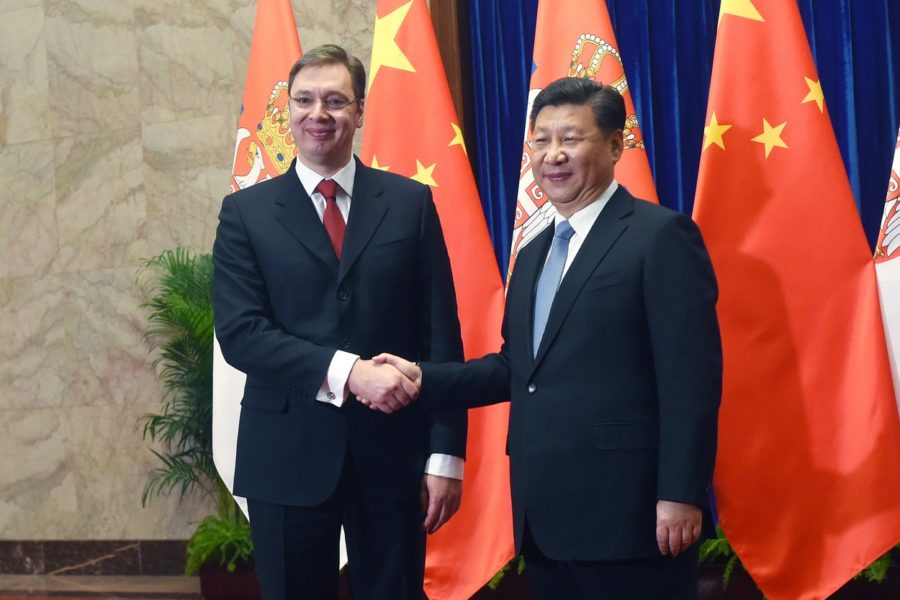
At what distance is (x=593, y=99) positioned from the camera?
2.23m

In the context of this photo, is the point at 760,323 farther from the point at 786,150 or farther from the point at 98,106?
the point at 98,106

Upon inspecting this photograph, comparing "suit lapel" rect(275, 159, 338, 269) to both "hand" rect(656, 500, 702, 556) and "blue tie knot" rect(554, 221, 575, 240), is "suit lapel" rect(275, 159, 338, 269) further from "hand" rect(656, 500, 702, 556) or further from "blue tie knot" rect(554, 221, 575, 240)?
"hand" rect(656, 500, 702, 556)

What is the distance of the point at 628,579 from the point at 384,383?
0.60 m

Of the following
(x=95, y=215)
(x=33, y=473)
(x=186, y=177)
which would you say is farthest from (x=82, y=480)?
(x=186, y=177)

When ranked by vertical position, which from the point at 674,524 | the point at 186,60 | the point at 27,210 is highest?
the point at 186,60

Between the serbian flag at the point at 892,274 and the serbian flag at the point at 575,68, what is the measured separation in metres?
0.70

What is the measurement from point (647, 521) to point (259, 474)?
2.64ft

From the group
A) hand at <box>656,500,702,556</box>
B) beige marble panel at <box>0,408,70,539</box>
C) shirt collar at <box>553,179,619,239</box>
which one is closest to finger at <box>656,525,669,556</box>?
hand at <box>656,500,702,556</box>

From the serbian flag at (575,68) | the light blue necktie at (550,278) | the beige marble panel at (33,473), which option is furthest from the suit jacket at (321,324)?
the beige marble panel at (33,473)

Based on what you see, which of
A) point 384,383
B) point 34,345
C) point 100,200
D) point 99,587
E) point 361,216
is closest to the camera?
point 384,383

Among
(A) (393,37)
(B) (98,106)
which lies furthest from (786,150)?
(B) (98,106)

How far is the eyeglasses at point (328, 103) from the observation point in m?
2.32

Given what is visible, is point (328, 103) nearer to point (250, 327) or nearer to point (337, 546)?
point (250, 327)

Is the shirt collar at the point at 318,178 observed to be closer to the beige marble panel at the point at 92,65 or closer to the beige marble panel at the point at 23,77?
the beige marble panel at the point at 92,65
